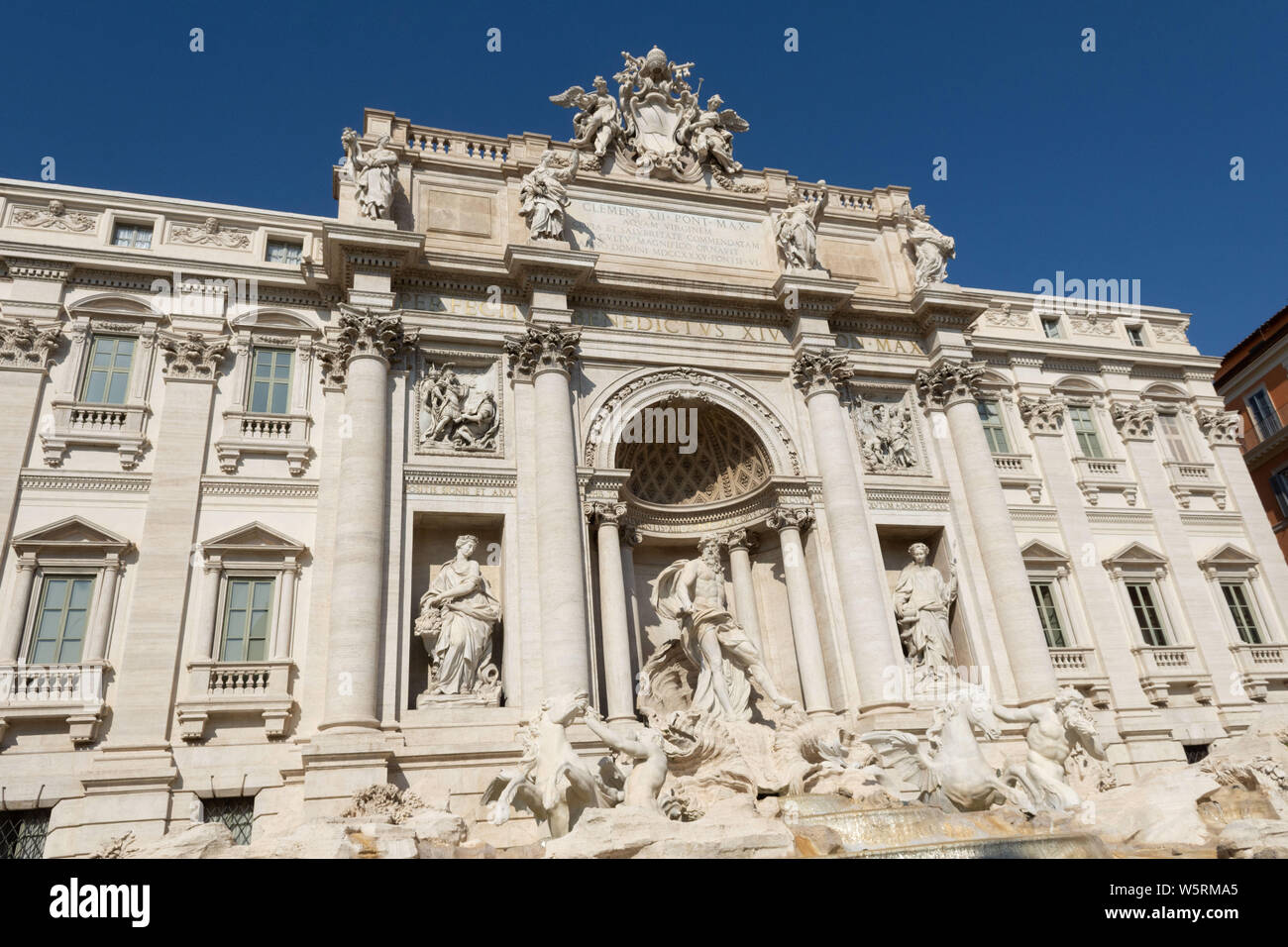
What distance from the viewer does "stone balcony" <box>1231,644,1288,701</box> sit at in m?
21.3

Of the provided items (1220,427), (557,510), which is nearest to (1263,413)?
(1220,427)

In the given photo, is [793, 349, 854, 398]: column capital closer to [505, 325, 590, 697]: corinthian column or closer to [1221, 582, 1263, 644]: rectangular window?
[505, 325, 590, 697]: corinthian column

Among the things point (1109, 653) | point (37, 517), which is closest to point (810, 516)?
point (1109, 653)

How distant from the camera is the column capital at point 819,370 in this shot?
785 inches

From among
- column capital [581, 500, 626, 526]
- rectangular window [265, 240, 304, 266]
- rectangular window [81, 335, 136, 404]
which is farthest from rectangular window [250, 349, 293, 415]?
column capital [581, 500, 626, 526]

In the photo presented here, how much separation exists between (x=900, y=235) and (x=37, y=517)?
2044 centimetres

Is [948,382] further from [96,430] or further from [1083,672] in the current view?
[96,430]

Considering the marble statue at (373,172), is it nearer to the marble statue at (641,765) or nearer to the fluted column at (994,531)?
the marble statue at (641,765)

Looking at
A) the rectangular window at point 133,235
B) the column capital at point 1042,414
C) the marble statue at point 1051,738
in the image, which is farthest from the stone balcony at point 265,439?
the column capital at point 1042,414

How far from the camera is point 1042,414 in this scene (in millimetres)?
23500

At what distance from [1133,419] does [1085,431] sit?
1506 millimetres
